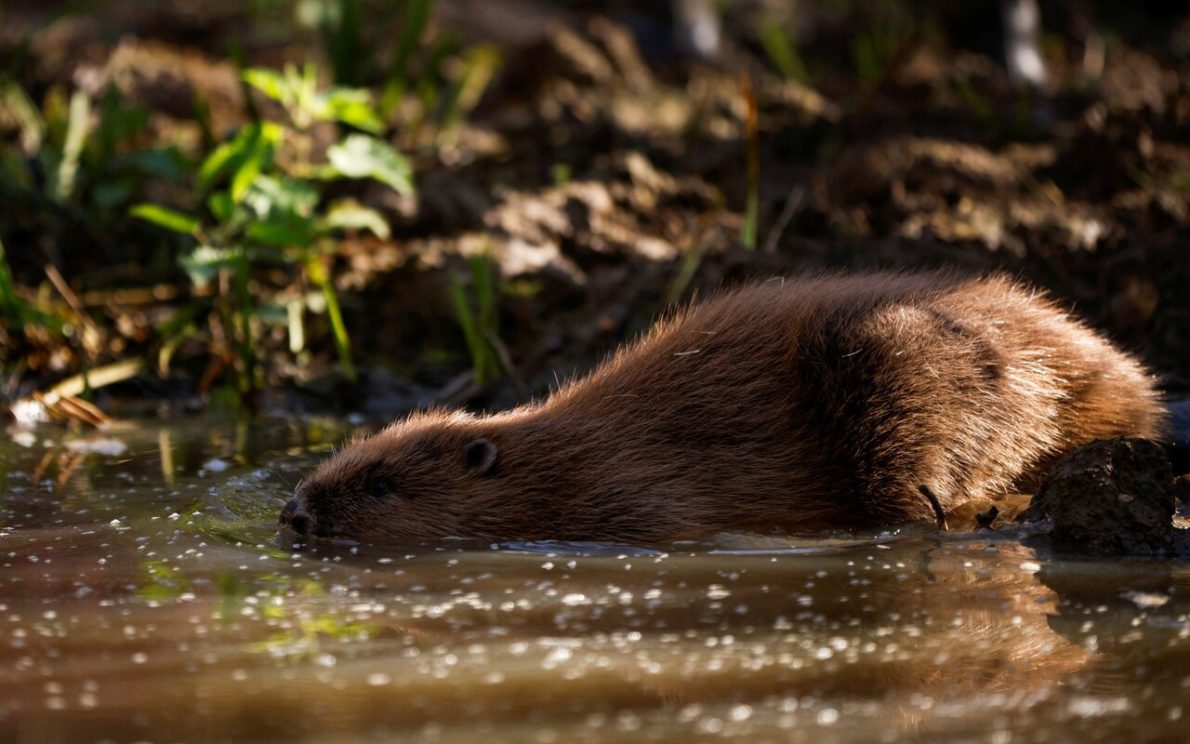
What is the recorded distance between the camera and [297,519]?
4.25m

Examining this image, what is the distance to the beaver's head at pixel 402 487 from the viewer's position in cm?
438

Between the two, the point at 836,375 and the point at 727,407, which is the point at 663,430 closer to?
the point at 727,407

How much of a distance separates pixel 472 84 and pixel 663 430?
211 inches

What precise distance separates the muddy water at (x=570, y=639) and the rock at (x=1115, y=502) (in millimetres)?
134

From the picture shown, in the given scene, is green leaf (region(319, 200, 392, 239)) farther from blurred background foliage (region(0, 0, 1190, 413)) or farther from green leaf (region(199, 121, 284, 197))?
green leaf (region(199, 121, 284, 197))

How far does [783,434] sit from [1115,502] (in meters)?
0.99

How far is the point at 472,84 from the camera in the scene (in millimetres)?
9414

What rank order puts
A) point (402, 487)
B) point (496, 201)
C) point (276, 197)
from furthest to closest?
point (496, 201), point (276, 197), point (402, 487)

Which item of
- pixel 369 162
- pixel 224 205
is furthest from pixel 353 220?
pixel 224 205

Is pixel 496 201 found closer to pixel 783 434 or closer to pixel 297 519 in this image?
pixel 783 434

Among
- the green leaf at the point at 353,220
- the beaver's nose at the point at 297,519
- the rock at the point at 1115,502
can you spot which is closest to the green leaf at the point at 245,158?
the green leaf at the point at 353,220

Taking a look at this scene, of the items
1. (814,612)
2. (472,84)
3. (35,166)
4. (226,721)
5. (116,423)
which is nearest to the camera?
(226,721)

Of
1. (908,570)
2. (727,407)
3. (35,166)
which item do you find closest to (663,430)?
(727,407)

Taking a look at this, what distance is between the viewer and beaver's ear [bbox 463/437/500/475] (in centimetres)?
452
